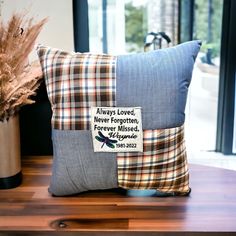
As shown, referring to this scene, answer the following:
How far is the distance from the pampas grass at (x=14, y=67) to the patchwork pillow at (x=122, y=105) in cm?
9

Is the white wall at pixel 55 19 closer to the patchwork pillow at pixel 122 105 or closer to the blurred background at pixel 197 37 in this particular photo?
the blurred background at pixel 197 37

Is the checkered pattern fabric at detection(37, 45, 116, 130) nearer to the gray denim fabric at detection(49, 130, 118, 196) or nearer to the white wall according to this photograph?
the gray denim fabric at detection(49, 130, 118, 196)

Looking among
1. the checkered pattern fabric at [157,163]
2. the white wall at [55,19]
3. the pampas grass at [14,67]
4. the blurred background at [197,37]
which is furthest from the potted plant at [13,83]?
the blurred background at [197,37]

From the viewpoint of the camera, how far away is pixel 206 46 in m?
2.69

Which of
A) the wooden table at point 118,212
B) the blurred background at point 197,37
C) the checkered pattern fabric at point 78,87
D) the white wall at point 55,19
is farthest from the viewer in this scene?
the blurred background at point 197,37

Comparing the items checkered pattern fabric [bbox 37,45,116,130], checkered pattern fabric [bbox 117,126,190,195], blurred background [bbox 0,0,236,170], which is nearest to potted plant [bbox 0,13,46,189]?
checkered pattern fabric [bbox 37,45,116,130]

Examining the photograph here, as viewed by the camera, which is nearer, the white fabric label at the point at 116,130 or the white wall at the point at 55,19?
the white fabric label at the point at 116,130

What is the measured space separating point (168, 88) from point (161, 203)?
1.10ft

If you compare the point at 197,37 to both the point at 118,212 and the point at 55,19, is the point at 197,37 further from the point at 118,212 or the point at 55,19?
the point at 118,212

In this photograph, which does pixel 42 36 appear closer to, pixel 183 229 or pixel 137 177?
pixel 137 177

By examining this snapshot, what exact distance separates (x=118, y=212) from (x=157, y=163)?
0.18 m

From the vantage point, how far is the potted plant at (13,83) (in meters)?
1.02

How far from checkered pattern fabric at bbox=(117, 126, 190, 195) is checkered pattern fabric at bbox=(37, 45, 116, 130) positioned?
0.15 metres

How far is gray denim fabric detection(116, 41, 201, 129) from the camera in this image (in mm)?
972
